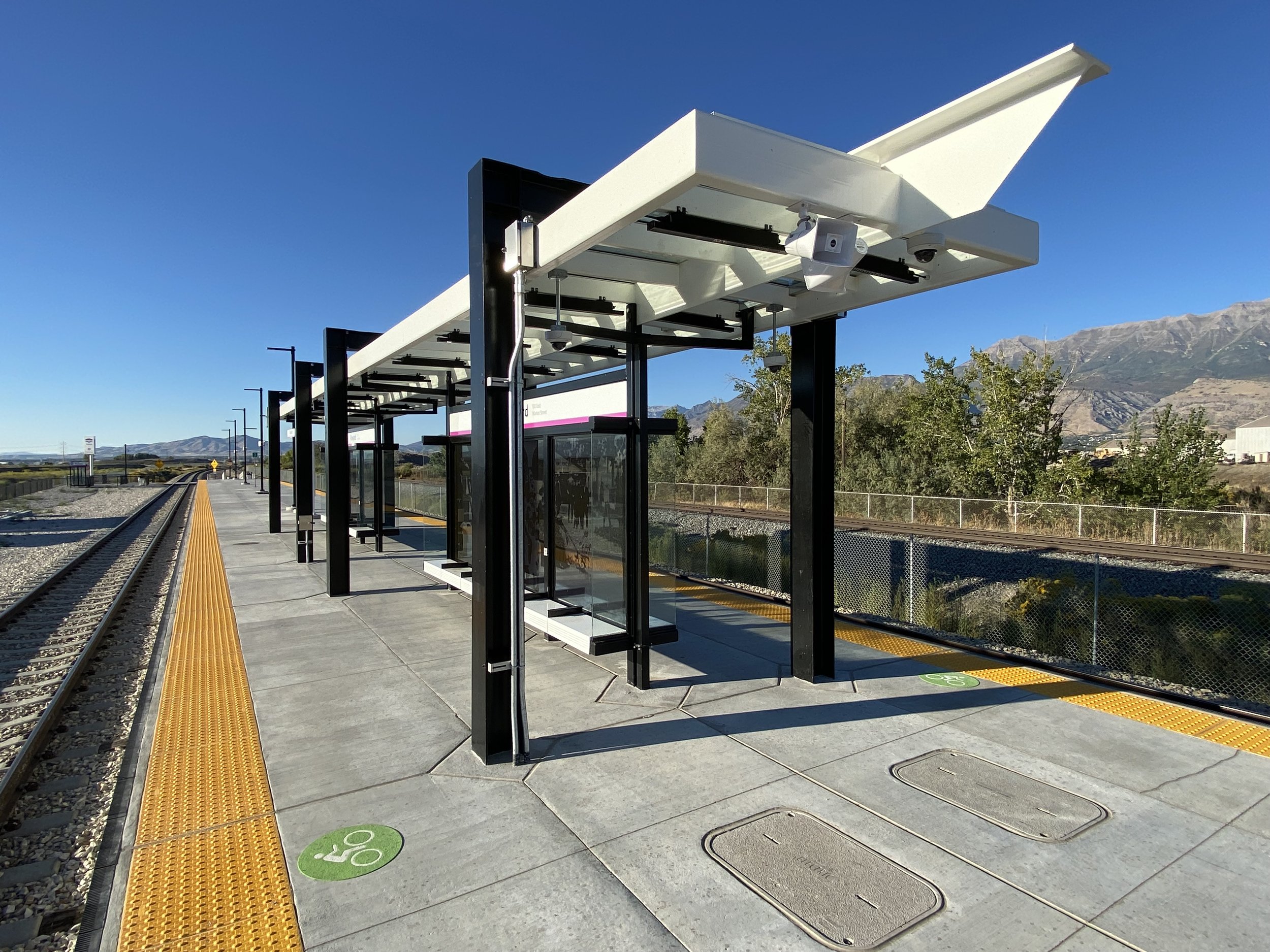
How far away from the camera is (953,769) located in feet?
14.7

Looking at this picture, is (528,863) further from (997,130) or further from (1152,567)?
(1152,567)

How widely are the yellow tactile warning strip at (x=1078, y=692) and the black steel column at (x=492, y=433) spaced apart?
14.4 ft

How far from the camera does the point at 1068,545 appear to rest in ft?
57.6

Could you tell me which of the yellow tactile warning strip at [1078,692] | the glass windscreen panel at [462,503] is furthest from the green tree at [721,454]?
the yellow tactile warning strip at [1078,692]

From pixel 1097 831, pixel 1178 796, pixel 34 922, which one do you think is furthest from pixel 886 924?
pixel 34 922

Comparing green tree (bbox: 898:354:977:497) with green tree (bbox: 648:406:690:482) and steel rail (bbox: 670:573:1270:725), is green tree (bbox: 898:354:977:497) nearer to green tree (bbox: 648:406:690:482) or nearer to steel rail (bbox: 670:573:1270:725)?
green tree (bbox: 648:406:690:482)

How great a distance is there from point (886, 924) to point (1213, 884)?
1.64 meters

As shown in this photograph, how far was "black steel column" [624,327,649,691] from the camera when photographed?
617 centimetres

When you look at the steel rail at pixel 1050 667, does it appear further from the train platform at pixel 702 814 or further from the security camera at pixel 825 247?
the security camera at pixel 825 247

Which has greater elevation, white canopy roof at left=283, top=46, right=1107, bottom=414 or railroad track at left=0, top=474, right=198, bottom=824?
white canopy roof at left=283, top=46, right=1107, bottom=414

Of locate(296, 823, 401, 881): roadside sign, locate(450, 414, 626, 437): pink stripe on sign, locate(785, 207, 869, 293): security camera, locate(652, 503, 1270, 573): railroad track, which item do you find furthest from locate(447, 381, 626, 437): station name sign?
locate(652, 503, 1270, 573): railroad track

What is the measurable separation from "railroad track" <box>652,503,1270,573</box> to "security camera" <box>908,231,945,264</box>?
969 centimetres

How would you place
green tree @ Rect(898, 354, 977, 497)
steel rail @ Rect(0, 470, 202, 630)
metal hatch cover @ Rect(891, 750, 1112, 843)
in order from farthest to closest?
green tree @ Rect(898, 354, 977, 497)
steel rail @ Rect(0, 470, 202, 630)
metal hatch cover @ Rect(891, 750, 1112, 843)

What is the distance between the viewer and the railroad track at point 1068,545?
14.6 meters
